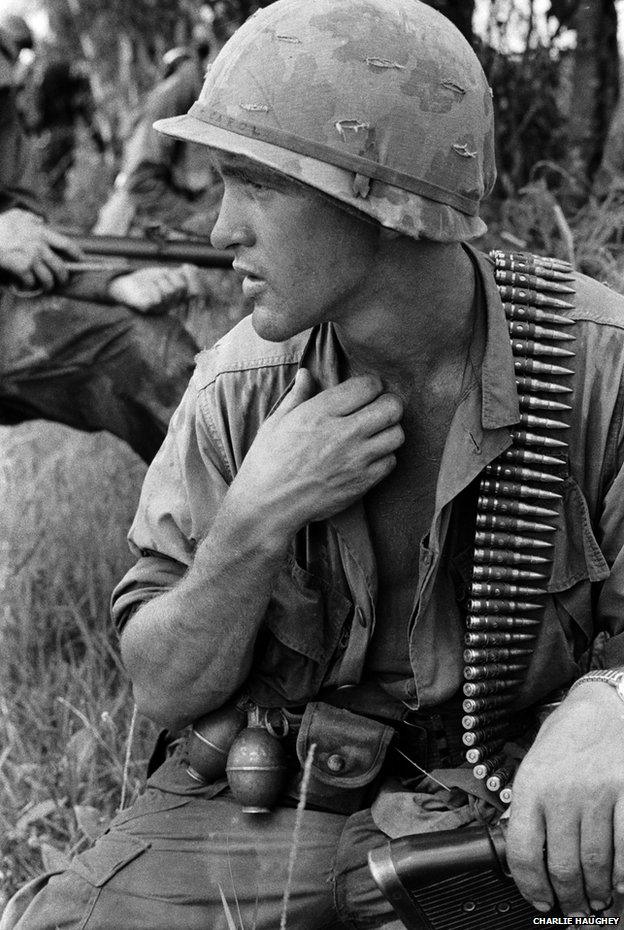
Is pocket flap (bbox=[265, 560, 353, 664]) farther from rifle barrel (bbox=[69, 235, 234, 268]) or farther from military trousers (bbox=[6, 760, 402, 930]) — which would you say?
rifle barrel (bbox=[69, 235, 234, 268])

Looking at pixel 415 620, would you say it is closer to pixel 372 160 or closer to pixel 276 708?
pixel 276 708

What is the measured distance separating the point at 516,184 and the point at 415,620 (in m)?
5.26

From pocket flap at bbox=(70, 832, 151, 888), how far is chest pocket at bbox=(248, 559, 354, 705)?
481 millimetres

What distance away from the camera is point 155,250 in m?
6.34

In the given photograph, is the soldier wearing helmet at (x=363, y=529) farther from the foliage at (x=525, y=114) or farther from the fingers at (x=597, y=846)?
the foliage at (x=525, y=114)

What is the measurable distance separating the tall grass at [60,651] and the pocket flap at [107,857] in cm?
84

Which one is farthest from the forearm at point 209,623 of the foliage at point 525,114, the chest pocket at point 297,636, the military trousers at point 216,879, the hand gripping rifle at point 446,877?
the foliage at point 525,114

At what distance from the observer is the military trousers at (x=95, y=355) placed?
577cm

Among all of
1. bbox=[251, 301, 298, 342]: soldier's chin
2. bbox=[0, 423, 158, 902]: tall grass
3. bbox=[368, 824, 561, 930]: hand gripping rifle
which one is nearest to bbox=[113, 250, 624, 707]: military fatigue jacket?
bbox=[251, 301, 298, 342]: soldier's chin

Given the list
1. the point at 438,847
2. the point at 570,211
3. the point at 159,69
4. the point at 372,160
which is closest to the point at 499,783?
the point at 438,847

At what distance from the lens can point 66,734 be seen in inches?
189

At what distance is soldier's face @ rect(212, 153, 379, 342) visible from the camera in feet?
9.22

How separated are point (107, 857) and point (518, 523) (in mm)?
1321

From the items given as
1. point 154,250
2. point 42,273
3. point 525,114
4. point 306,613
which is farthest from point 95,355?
point 525,114
